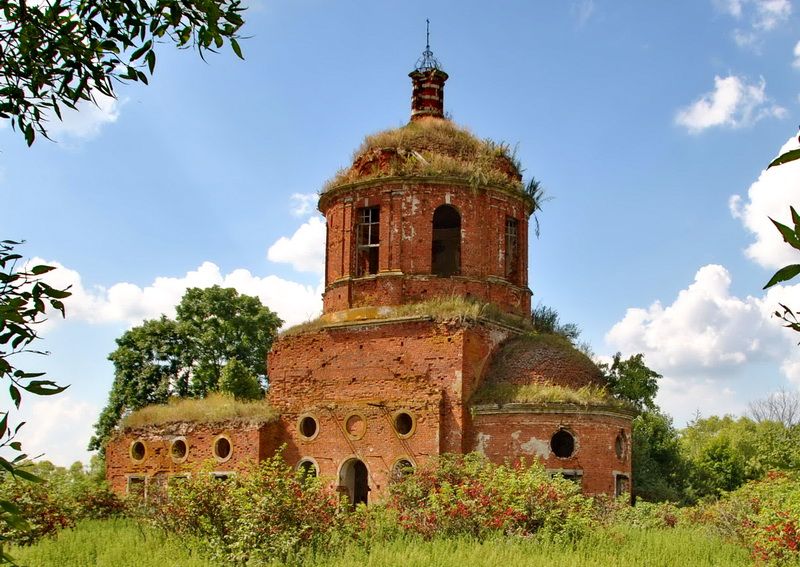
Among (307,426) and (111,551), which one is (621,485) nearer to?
(307,426)

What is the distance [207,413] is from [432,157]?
7.80m

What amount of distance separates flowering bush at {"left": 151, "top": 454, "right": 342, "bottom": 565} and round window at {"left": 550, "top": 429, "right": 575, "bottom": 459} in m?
6.46

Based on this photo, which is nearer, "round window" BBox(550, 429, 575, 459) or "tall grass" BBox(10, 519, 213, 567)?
"tall grass" BBox(10, 519, 213, 567)

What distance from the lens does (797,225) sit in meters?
2.55

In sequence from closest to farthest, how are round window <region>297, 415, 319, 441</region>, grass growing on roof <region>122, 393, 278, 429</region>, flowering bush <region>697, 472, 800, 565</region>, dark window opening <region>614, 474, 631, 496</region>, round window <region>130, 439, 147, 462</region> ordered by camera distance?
flowering bush <region>697, 472, 800, 565</region> → dark window opening <region>614, 474, 631, 496</region> → round window <region>297, 415, 319, 441</region> → grass growing on roof <region>122, 393, 278, 429</region> → round window <region>130, 439, 147, 462</region>

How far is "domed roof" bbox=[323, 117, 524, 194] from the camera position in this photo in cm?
2005

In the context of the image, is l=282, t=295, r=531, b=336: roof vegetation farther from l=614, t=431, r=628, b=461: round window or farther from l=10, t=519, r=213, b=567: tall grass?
l=10, t=519, r=213, b=567: tall grass

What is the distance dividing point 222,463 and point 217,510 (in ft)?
26.4

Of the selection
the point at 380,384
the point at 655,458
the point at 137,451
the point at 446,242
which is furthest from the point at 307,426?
the point at 655,458

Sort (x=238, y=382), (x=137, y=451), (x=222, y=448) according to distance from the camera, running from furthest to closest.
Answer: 1. (x=238, y=382)
2. (x=137, y=451)
3. (x=222, y=448)

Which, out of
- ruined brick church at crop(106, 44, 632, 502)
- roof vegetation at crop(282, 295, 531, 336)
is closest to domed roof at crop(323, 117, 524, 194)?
ruined brick church at crop(106, 44, 632, 502)

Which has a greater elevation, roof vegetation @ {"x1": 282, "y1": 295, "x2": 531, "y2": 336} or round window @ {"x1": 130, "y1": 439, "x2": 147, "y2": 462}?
roof vegetation @ {"x1": 282, "y1": 295, "x2": 531, "y2": 336}

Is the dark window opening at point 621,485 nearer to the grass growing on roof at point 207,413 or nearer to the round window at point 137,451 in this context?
the grass growing on roof at point 207,413

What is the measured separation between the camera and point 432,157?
20.3 m
